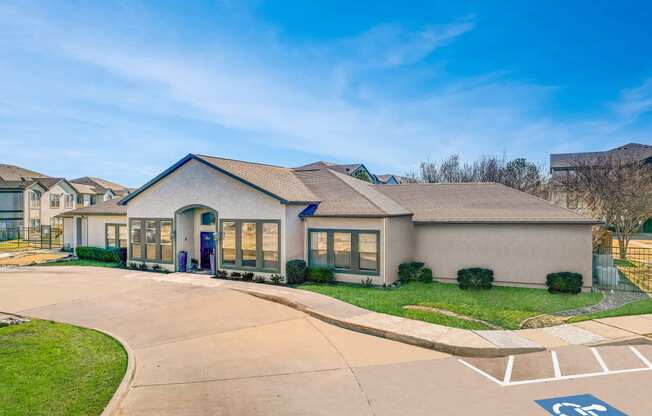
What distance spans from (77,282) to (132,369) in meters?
12.9

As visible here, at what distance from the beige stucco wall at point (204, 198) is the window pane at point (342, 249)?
251cm

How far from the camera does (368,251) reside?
725 inches

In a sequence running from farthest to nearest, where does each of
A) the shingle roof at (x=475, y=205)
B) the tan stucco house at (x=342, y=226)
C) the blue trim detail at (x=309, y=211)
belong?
the blue trim detail at (x=309, y=211) → the shingle roof at (x=475, y=205) → the tan stucco house at (x=342, y=226)

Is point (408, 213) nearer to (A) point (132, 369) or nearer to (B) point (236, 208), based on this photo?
(B) point (236, 208)

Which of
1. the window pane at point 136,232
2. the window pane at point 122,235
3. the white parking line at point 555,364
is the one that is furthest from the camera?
the window pane at point 122,235

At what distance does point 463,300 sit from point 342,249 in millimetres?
5887

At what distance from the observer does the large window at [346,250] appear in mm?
18328

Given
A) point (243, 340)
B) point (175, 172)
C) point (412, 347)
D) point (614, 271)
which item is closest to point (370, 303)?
point (412, 347)

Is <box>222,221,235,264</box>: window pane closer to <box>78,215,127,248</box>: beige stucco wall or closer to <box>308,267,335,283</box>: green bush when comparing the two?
<box>308,267,335,283</box>: green bush

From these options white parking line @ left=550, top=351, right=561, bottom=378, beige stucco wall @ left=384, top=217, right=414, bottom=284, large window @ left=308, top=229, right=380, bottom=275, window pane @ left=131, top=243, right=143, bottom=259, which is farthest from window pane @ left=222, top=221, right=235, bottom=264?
white parking line @ left=550, top=351, right=561, bottom=378

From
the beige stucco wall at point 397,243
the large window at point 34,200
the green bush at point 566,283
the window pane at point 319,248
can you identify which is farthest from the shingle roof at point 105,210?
the large window at point 34,200

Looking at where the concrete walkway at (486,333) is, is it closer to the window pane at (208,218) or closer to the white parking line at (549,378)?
the white parking line at (549,378)

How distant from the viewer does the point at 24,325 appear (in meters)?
11.6

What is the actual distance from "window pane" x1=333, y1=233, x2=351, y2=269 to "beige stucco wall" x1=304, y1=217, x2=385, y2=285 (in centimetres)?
37
